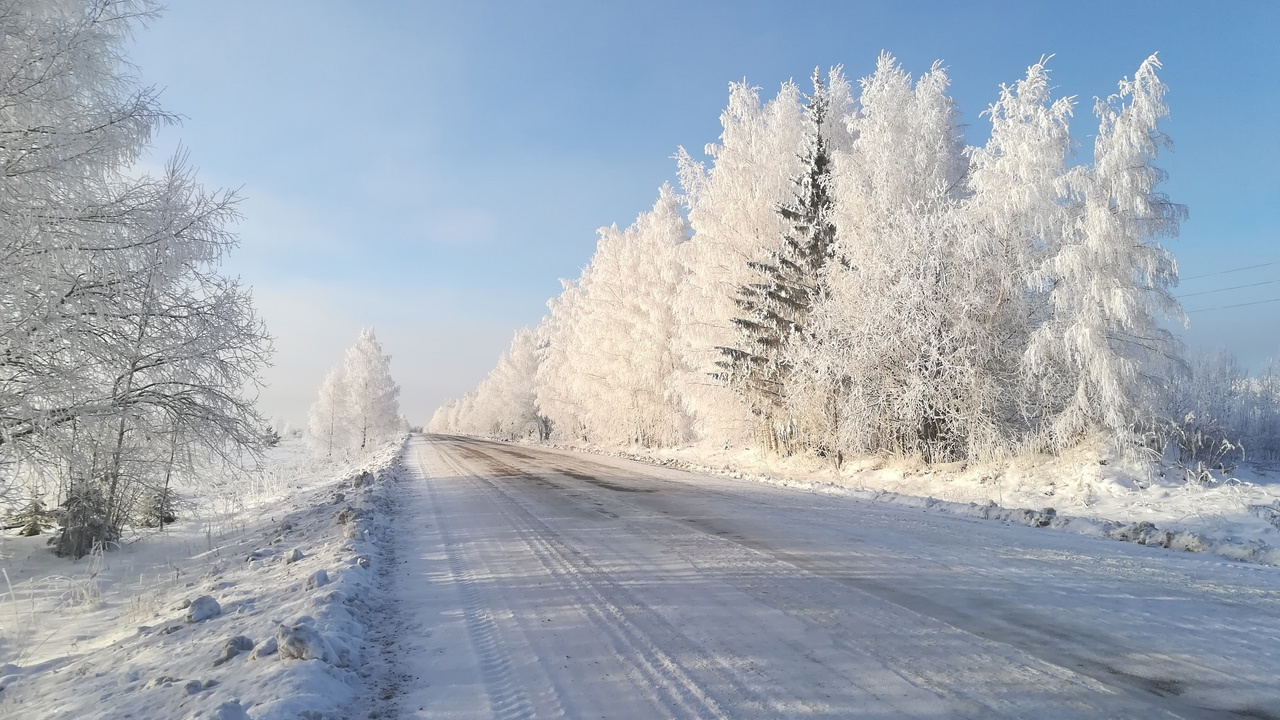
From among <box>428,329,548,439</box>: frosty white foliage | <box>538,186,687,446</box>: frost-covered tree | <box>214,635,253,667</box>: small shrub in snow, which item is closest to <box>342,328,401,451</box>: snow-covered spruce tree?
<box>428,329,548,439</box>: frosty white foliage

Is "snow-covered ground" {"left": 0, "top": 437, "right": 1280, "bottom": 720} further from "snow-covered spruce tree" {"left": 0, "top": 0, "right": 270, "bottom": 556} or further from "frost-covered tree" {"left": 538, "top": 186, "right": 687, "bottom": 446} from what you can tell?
"frost-covered tree" {"left": 538, "top": 186, "right": 687, "bottom": 446}

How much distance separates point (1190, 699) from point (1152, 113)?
12.7m

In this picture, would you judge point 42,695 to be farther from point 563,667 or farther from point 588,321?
point 588,321

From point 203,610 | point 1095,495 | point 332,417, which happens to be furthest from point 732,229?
point 332,417

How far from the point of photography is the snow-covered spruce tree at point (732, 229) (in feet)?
69.5

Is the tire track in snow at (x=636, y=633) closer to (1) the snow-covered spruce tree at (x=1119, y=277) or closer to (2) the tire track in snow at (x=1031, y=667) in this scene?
(2) the tire track in snow at (x=1031, y=667)

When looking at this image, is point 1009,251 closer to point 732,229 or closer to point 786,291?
point 786,291

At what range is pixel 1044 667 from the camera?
3.45 m

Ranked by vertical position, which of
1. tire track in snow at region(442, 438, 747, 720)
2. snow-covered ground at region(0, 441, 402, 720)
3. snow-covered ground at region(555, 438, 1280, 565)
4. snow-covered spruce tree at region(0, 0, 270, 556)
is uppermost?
snow-covered spruce tree at region(0, 0, 270, 556)

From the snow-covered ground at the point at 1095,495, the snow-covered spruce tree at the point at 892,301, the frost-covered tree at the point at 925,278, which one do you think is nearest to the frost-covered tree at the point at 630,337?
the frost-covered tree at the point at 925,278

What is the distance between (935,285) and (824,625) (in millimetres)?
12074

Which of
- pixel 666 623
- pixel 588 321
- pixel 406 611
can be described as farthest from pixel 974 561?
pixel 588 321

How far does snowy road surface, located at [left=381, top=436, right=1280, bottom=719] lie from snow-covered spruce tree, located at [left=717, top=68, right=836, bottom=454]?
1081 cm

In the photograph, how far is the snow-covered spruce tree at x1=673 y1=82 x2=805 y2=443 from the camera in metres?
21.2
